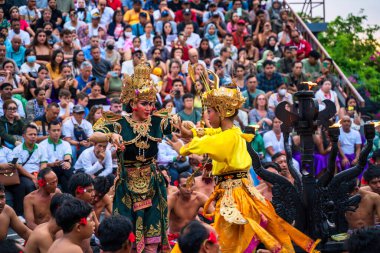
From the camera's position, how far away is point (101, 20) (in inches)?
734

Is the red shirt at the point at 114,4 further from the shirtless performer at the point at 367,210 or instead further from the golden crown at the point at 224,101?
the golden crown at the point at 224,101

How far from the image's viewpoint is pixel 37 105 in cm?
1407

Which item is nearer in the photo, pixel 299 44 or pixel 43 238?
pixel 43 238

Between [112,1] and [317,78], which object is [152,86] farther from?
[112,1]

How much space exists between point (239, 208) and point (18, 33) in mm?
9540

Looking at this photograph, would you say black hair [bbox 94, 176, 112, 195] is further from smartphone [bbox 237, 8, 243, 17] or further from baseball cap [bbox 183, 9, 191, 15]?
smartphone [bbox 237, 8, 243, 17]

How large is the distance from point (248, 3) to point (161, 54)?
4.57 m

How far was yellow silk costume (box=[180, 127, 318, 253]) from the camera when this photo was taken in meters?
8.30

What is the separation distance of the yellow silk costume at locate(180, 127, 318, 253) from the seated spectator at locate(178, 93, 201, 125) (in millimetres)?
6027

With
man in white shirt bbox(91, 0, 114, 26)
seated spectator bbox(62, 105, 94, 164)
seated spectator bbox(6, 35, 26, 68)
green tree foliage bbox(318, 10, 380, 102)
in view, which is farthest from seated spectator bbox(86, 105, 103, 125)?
green tree foliage bbox(318, 10, 380, 102)

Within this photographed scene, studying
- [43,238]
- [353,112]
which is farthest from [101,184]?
[353,112]

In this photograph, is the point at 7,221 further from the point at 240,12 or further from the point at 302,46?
the point at 240,12

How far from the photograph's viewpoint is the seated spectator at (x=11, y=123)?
42.8 feet

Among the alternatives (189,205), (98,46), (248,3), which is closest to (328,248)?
(189,205)
